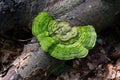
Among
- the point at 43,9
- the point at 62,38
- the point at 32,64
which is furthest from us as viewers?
the point at 43,9

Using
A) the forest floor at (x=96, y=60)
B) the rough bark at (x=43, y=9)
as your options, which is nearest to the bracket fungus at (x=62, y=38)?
the rough bark at (x=43, y=9)

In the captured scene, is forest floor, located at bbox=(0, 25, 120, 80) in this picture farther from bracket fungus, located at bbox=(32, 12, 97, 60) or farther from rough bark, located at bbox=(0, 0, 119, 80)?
bracket fungus, located at bbox=(32, 12, 97, 60)

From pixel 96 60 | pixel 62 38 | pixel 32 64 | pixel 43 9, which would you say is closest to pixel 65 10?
pixel 43 9

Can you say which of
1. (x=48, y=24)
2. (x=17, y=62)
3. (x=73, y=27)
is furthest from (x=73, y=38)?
(x=17, y=62)

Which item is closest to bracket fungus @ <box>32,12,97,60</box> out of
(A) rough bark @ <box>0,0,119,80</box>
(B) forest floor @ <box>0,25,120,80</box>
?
(A) rough bark @ <box>0,0,119,80</box>

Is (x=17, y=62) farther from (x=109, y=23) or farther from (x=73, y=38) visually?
(x=109, y=23)

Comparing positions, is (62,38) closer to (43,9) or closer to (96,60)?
(43,9)

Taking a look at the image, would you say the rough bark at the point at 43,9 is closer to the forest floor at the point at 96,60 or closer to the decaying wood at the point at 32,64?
the decaying wood at the point at 32,64
